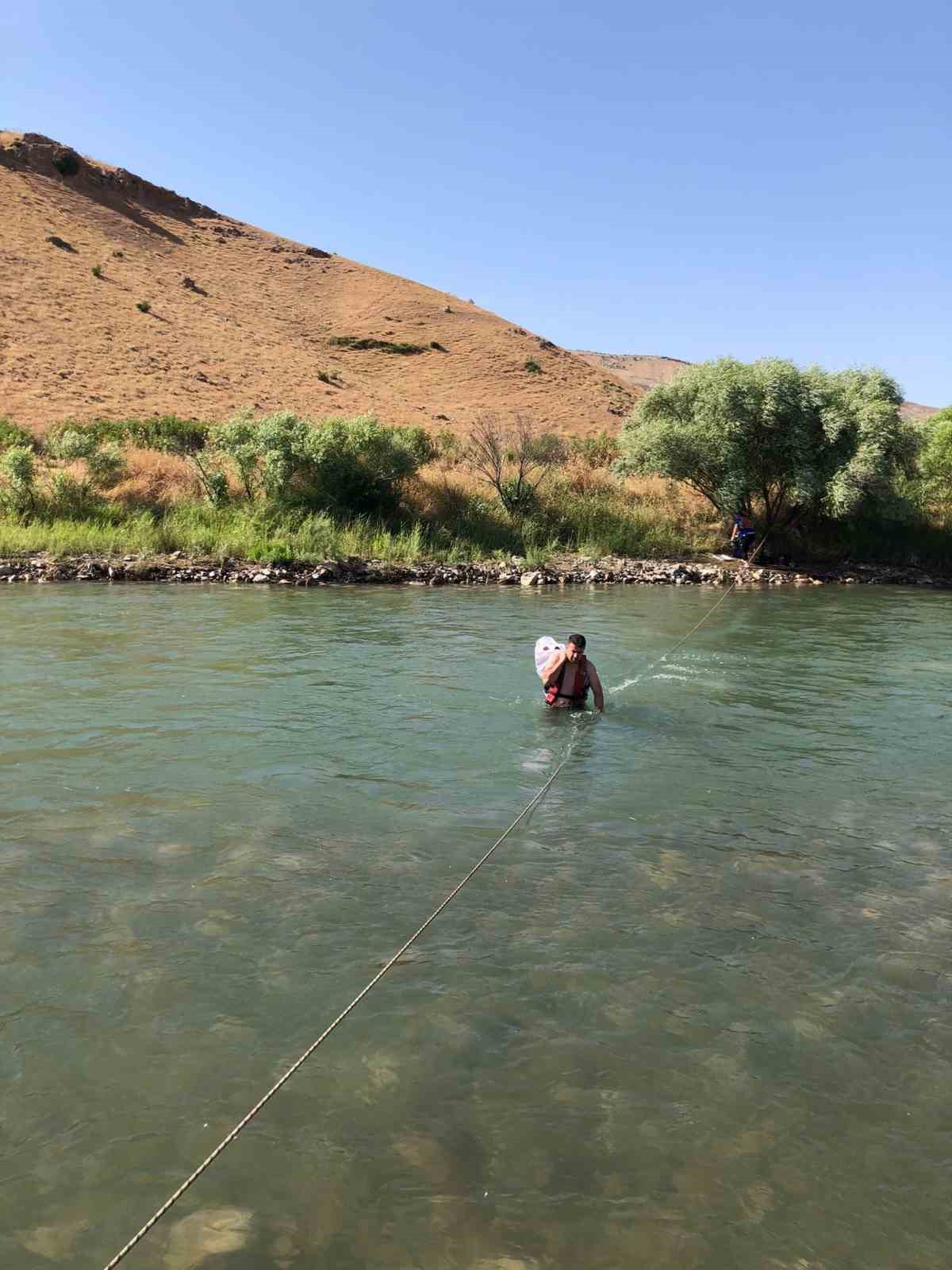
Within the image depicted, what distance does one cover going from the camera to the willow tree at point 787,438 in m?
30.6

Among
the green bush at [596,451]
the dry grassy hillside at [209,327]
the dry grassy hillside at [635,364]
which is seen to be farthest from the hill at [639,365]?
the green bush at [596,451]

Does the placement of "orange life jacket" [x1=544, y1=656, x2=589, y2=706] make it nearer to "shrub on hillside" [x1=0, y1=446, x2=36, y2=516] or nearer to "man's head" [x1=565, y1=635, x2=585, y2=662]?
"man's head" [x1=565, y1=635, x2=585, y2=662]

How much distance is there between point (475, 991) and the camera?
16.8ft

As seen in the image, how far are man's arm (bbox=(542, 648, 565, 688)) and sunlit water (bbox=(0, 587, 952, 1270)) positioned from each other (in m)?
0.53

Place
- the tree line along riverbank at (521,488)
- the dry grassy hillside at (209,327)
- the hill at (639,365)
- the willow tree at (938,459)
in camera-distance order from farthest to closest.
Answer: the hill at (639,365), the dry grassy hillside at (209,327), the willow tree at (938,459), the tree line along riverbank at (521,488)

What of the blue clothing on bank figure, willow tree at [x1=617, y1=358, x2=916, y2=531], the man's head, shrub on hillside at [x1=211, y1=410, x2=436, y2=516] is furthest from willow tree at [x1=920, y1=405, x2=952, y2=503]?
the man's head

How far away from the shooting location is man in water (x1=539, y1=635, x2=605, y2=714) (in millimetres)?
11391

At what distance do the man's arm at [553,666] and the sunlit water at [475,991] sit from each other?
526 millimetres

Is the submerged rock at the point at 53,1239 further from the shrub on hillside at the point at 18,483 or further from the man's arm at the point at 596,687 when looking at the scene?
the shrub on hillside at the point at 18,483

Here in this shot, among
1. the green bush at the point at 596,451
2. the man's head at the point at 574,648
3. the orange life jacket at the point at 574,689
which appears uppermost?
the green bush at the point at 596,451

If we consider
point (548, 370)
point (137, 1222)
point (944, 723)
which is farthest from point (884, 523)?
point (548, 370)

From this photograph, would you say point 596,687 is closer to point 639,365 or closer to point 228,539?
point 228,539

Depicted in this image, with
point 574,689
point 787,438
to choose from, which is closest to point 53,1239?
point 574,689

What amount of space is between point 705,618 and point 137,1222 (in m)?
19.3
